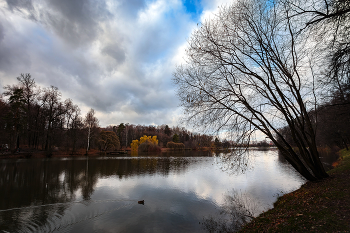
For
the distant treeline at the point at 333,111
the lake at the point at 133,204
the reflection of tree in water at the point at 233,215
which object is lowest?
the reflection of tree in water at the point at 233,215

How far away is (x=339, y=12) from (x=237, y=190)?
9.99 meters

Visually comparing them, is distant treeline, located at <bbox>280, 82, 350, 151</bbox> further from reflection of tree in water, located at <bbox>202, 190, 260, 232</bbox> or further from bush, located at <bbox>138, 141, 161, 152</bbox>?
bush, located at <bbox>138, 141, 161, 152</bbox>

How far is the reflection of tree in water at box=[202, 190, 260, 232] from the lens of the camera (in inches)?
258

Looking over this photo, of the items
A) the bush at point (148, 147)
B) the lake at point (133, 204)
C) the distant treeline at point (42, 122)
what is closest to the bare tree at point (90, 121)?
the distant treeline at point (42, 122)

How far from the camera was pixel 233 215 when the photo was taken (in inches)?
299

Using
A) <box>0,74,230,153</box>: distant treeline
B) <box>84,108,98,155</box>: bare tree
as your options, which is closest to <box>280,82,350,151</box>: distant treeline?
<box>0,74,230,153</box>: distant treeline

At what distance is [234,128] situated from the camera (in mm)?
8180

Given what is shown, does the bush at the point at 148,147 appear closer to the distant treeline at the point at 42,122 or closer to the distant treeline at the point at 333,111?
the distant treeline at the point at 42,122

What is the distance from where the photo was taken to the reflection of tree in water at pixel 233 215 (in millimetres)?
6541

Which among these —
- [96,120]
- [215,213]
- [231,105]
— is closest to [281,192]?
[215,213]

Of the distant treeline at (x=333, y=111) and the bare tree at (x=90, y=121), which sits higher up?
the bare tree at (x=90, y=121)

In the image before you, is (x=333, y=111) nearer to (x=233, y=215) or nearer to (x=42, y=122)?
(x=233, y=215)

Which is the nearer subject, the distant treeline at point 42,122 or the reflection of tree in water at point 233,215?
the reflection of tree in water at point 233,215

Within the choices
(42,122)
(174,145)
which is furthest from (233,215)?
(174,145)
